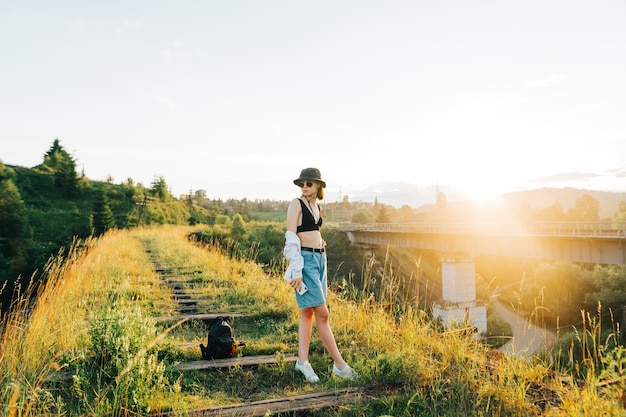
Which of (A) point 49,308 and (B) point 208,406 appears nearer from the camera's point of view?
(B) point 208,406

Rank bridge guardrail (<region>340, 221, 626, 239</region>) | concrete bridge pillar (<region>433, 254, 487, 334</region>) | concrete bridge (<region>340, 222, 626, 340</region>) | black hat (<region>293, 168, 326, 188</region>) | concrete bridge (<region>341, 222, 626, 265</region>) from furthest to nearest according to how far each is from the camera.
→ 1. concrete bridge pillar (<region>433, 254, 487, 334</region>)
2. concrete bridge (<region>340, 222, 626, 340</region>)
3. concrete bridge (<region>341, 222, 626, 265</region>)
4. bridge guardrail (<region>340, 221, 626, 239</region>)
5. black hat (<region>293, 168, 326, 188</region>)

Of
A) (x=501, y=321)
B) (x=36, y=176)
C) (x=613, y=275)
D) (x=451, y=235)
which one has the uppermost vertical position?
(x=36, y=176)

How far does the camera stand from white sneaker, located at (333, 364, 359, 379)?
3.81 metres

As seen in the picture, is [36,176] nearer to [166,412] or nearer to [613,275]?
[166,412]

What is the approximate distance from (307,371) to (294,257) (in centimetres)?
115

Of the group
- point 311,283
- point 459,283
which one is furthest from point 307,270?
point 459,283

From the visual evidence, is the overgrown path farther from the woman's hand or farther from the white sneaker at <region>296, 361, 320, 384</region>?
the woman's hand

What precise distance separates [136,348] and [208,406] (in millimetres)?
1108

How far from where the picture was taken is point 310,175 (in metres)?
4.12

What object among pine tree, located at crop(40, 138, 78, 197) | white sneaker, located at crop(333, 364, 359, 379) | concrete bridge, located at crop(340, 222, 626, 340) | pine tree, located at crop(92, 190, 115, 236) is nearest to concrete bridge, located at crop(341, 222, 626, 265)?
concrete bridge, located at crop(340, 222, 626, 340)

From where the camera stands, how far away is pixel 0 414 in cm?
267

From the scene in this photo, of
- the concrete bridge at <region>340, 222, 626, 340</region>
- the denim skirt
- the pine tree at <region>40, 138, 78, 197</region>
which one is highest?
the pine tree at <region>40, 138, 78, 197</region>

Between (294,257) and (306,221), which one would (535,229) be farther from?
(294,257)

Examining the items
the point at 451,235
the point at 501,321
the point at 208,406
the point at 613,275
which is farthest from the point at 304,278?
the point at 613,275
